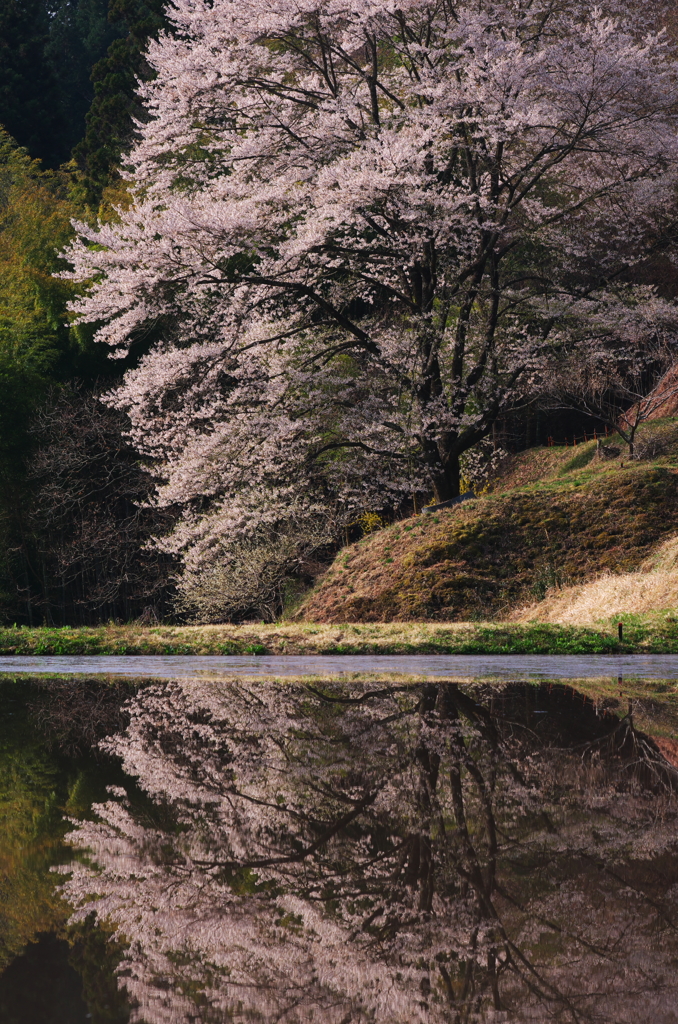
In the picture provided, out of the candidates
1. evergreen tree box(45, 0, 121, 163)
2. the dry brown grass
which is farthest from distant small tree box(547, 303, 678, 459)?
evergreen tree box(45, 0, 121, 163)

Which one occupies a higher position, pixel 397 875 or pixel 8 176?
pixel 8 176

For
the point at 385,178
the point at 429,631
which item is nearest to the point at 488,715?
the point at 429,631

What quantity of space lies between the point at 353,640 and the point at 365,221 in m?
7.65

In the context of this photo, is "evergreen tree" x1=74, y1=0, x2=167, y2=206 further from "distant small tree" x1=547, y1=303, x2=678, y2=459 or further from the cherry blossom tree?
the cherry blossom tree

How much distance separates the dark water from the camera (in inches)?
119

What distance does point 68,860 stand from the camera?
14.0ft

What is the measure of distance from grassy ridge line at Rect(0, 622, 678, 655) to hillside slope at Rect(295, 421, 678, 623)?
8.43 ft

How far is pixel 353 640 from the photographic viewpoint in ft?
47.4

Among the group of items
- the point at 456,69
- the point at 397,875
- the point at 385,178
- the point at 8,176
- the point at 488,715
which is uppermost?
the point at 8,176

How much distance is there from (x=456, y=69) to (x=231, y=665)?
11.7 meters

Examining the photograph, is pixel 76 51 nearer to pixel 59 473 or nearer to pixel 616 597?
pixel 59 473

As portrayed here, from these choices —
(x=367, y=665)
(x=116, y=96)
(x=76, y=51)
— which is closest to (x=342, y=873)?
(x=367, y=665)

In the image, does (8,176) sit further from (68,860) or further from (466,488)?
(68,860)

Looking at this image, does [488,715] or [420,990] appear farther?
[488,715]
